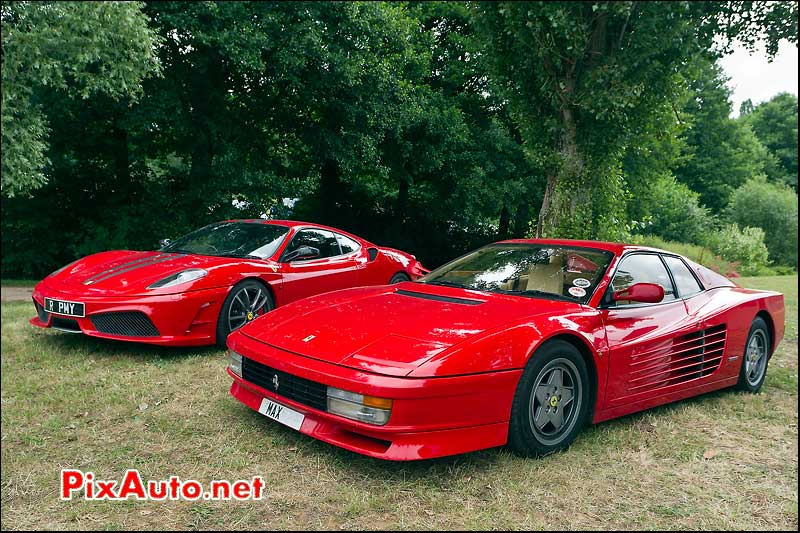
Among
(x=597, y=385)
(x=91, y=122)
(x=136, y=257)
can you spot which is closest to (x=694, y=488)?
(x=597, y=385)

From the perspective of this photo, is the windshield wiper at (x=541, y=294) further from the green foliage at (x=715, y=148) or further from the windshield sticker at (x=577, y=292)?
the green foliage at (x=715, y=148)

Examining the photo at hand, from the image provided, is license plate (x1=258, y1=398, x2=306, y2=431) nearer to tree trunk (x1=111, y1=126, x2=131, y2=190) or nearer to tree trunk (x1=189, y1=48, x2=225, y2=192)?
tree trunk (x1=189, y1=48, x2=225, y2=192)

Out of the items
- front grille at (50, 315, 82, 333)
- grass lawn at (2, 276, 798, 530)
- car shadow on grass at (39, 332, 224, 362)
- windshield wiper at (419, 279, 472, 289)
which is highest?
windshield wiper at (419, 279, 472, 289)

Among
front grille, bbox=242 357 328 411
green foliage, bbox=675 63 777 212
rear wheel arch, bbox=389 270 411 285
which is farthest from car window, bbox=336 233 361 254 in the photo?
green foliage, bbox=675 63 777 212

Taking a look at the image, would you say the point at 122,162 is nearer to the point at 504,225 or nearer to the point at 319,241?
the point at 319,241

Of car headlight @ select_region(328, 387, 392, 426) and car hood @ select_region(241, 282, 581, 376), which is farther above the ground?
car hood @ select_region(241, 282, 581, 376)

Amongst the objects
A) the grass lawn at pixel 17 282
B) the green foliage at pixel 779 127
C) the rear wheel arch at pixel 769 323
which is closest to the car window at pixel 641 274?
the rear wheel arch at pixel 769 323

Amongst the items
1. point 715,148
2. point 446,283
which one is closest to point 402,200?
point 446,283

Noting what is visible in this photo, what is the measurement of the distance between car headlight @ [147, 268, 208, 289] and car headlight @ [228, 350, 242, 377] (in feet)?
6.11

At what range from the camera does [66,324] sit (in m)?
5.55

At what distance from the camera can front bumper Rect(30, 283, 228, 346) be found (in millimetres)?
5406

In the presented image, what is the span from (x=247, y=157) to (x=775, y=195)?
3205 cm

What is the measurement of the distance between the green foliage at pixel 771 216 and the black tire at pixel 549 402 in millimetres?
31197

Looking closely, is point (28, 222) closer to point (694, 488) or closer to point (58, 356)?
point (58, 356)
